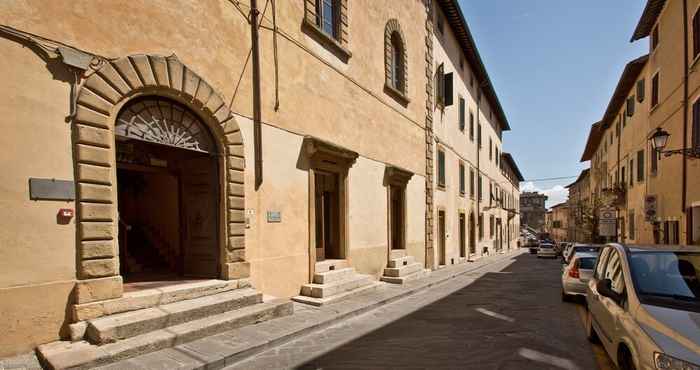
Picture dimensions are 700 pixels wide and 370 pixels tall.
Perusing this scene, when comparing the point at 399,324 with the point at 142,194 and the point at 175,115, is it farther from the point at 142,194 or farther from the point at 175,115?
the point at 142,194

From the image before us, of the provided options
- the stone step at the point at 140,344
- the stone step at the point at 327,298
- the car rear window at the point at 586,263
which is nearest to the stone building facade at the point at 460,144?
the car rear window at the point at 586,263

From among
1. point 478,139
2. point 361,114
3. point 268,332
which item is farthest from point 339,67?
point 478,139

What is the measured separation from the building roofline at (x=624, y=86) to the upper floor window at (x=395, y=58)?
12.4 metres

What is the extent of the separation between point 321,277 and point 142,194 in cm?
525

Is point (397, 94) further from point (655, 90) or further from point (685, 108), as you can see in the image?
point (655, 90)

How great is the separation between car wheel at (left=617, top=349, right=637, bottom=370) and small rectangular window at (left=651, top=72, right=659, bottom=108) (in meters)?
15.8

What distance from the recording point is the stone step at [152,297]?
15.7 feet

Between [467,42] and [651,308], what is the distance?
69.4ft

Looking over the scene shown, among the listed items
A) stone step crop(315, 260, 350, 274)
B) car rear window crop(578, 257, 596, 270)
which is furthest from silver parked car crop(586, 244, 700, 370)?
stone step crop(315, 260, 350, 274)

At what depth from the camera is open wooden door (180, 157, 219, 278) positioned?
22.5ft

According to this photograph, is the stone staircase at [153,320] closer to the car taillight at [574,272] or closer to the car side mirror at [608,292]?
the car side mirror at [608,292]

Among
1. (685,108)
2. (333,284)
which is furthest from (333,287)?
(685,108)

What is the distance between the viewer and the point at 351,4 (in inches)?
422

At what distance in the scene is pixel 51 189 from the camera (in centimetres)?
466
